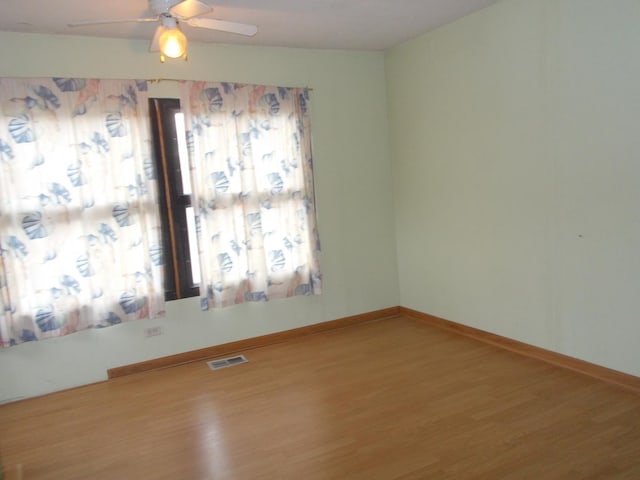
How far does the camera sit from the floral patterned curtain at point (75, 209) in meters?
3.28

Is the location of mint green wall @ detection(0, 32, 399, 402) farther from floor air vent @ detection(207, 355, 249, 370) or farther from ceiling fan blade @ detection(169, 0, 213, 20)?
ceiling fan blade @ detection(169, 0, 213, 20)

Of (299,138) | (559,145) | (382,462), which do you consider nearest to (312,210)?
(299,138)

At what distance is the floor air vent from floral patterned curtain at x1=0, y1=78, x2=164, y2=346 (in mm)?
603

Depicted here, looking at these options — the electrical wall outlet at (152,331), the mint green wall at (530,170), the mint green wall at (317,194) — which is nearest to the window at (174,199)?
the mint green wall at (317,194)

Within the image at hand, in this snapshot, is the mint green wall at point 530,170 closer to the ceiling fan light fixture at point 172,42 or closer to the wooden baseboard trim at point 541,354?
the wooden baseboard trim at point 541,354

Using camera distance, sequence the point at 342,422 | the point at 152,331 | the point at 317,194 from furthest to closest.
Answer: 1. the point at 317,194
2. the point at 152,331
3. the point at 342,422

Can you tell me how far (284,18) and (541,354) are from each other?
9.92 feet

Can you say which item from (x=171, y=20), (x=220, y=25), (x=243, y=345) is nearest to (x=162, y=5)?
(x=171, y=20)

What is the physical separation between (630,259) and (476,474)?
63.8 inches

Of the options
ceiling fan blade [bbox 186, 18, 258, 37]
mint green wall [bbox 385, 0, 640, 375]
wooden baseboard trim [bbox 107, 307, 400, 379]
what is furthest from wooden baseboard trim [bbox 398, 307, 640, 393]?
ceiling fan blade [bbox 186, 18, 258, 37]

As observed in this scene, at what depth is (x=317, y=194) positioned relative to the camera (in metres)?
4.44

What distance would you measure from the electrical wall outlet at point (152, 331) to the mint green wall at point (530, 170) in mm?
2406

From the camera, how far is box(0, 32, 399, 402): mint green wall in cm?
346

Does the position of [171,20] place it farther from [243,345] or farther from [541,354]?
[541,354]
